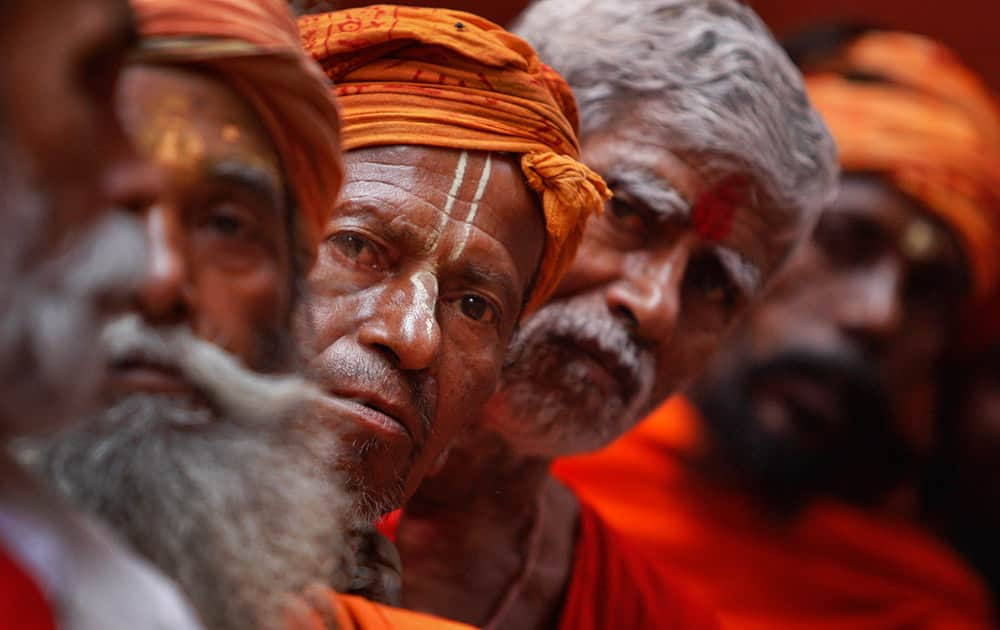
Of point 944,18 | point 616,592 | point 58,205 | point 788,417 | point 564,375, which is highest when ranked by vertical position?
point 58,205

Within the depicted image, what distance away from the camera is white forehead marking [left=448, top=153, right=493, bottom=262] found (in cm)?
151

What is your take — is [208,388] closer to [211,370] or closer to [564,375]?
[211,370]

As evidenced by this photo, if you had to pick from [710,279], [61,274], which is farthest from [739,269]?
[61,274]

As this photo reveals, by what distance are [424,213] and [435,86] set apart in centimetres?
13

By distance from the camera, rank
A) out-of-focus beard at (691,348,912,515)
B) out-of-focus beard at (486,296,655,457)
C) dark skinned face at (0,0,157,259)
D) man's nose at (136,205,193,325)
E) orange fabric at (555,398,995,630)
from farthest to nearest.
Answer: out-of-focus beard at (691,348,912,515)
orange fabric at (555,398,995,630)
out-of-focus beard at (486,296,655,457)
man's nose at (136,205,193,325)
dark skinned face at (0,0,157,259)

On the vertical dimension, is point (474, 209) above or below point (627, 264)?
above

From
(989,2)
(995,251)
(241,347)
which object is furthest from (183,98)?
(989,2)

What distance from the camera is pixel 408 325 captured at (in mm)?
1450

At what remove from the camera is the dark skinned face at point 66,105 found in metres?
0.82

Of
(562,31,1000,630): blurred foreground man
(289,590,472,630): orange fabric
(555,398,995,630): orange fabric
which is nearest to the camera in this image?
(289,590,472,630): orange fabric

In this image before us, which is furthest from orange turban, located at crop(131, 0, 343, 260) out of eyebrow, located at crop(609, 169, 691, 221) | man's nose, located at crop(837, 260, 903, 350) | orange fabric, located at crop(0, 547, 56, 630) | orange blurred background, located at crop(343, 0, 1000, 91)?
orange blurred background, located at crop(343, 0, 1000, 91)

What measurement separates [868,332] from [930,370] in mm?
499

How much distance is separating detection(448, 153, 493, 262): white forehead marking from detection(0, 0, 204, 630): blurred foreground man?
1.93 feet

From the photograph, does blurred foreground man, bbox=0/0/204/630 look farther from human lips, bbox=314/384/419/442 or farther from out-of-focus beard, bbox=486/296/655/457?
out-of-focus beard, bbox=486/296/655/457
